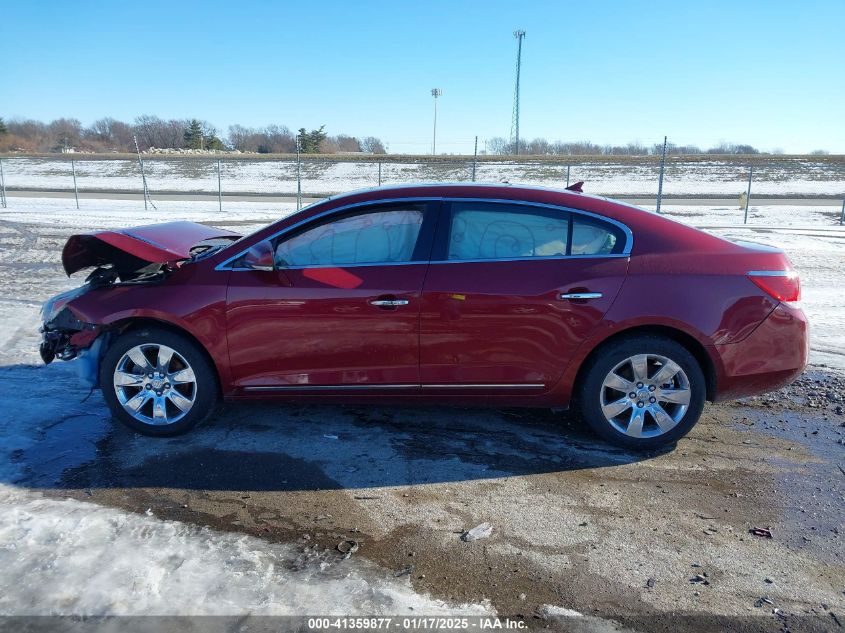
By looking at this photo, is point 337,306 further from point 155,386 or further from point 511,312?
point 155,386

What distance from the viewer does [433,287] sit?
156 inches

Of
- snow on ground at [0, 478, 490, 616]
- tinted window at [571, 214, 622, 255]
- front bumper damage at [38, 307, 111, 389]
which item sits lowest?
snow on ground at [0, 478, 490, 616]

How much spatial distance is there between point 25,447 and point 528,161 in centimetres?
4135

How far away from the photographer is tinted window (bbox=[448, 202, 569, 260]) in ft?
13.3

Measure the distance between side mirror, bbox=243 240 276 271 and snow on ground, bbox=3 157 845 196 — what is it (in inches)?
1123

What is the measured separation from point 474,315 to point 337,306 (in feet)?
2.86

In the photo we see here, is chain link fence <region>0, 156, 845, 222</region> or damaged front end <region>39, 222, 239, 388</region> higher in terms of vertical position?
chain link fence <region>0, 156, 845, 222</region>

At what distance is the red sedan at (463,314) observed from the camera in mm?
3949

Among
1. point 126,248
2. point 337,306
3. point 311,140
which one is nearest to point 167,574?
point 337,306

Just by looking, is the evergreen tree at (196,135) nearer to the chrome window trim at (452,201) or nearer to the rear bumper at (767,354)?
the chrome window trim at (452,201)

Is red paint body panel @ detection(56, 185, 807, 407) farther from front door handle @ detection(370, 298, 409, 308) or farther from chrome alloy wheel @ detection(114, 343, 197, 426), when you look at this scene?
chrome alloy wheel @ detection(114, 343, 197, 426)

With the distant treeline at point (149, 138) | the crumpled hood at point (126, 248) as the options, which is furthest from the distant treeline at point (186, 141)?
the crumpled hood at point (126, 248)

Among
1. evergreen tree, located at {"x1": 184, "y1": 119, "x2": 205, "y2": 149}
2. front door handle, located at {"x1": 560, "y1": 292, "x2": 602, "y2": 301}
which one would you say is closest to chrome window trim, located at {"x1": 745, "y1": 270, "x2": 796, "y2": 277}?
front door handle, located at {"x1": 560, "y1": 292, "x2": 602, "y2": 301}

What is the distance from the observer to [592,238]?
13.3ft
